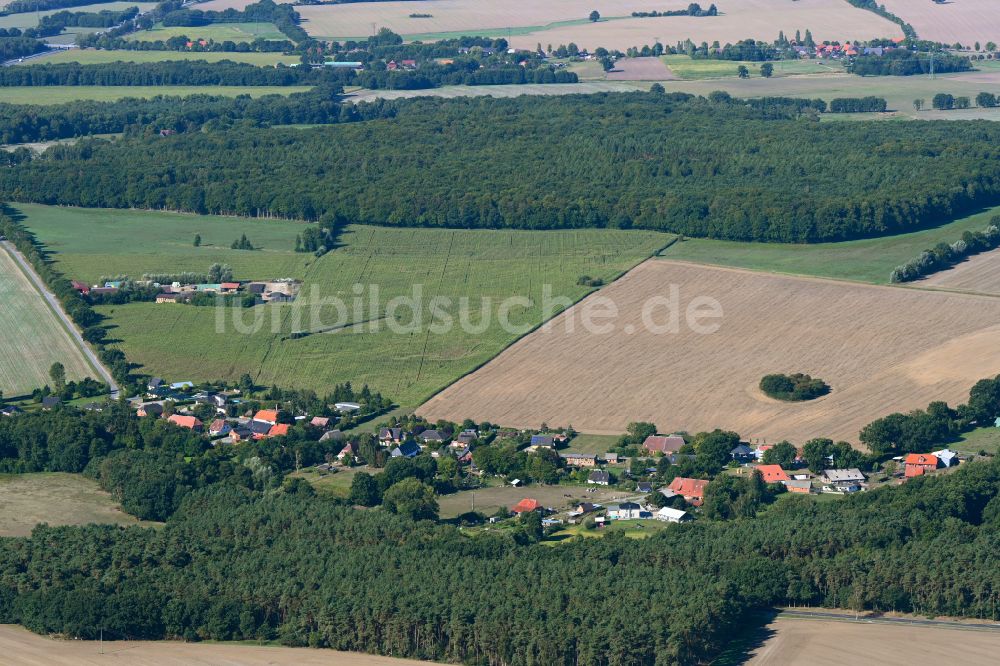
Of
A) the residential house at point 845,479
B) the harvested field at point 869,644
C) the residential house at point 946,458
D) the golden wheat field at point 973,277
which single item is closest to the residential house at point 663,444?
the residential house at point 845,479

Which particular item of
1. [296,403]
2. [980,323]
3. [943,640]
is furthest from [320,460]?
[980,323]

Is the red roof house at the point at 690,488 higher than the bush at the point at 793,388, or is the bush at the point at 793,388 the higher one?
the bush at the point at 793,388

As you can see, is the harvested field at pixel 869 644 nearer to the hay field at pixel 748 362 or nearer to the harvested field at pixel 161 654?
the harvested field at pixel 161 654

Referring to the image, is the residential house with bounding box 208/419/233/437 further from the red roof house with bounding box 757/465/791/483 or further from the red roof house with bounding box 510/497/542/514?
the red roof house with bounding box 757/465/791/483

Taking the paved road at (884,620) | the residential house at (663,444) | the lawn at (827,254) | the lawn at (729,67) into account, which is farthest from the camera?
the lawn at (729,67)

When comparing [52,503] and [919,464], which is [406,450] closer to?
[52,503]
